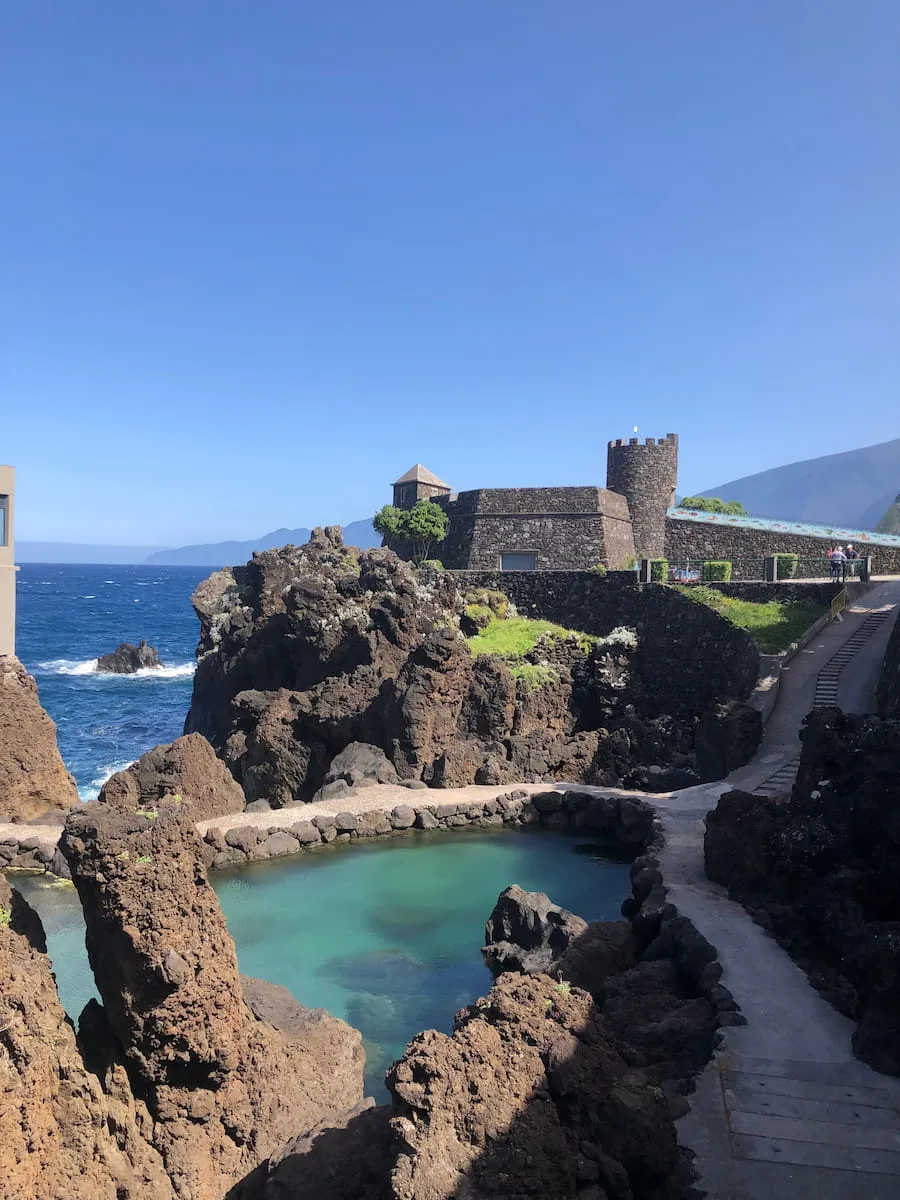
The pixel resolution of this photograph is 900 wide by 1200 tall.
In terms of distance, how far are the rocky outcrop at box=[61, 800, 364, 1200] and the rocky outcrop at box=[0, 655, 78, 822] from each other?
527 inches

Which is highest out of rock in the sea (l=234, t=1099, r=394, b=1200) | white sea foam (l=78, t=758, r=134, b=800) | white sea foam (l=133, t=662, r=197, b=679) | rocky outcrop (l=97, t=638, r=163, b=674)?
rock in the sea (l=234, t=1099, r=394, b=1200)

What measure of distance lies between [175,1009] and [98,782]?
→ 96.6 ft

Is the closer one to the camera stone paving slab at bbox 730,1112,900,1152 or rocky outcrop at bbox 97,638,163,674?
stone paving slab at bbox 730,1112,900,1152

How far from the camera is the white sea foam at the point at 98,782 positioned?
31359 millimetres

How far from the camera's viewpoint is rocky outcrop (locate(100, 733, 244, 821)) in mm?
18562

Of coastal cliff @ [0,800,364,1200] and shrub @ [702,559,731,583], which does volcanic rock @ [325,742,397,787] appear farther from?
shrub @ [702,559,731,583]

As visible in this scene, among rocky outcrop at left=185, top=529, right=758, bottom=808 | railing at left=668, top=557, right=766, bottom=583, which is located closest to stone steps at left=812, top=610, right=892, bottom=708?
rocky outcrop at left=185, top=529, right=758, bottom=808

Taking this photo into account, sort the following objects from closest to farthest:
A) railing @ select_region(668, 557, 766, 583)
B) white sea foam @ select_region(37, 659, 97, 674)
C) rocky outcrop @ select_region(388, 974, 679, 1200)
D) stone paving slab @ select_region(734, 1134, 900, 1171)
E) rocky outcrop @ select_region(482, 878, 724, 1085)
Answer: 1. rocky outcrop @ select_region(388, 974, 679, 1200)
2. stone paving slab @ select_region(734, 1134, 900, 1171)
3. rocky outcrop @ select_region(482, 878, 724, 1085)
4. railing @ select_region(668, 557, 766, 583)
5. white sea foam @ select_region(37, 659, 97, 674)

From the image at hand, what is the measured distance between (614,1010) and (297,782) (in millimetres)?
16257

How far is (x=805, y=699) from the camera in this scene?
901 inches

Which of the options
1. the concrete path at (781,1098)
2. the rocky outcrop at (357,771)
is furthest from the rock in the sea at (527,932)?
the rocky outcrop at (357,771)

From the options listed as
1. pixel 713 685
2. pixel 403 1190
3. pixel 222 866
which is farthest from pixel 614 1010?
pixel 713 685

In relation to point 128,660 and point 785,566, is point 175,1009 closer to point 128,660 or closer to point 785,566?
point 785,566

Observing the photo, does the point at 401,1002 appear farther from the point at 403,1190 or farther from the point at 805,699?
the point at 805,699
